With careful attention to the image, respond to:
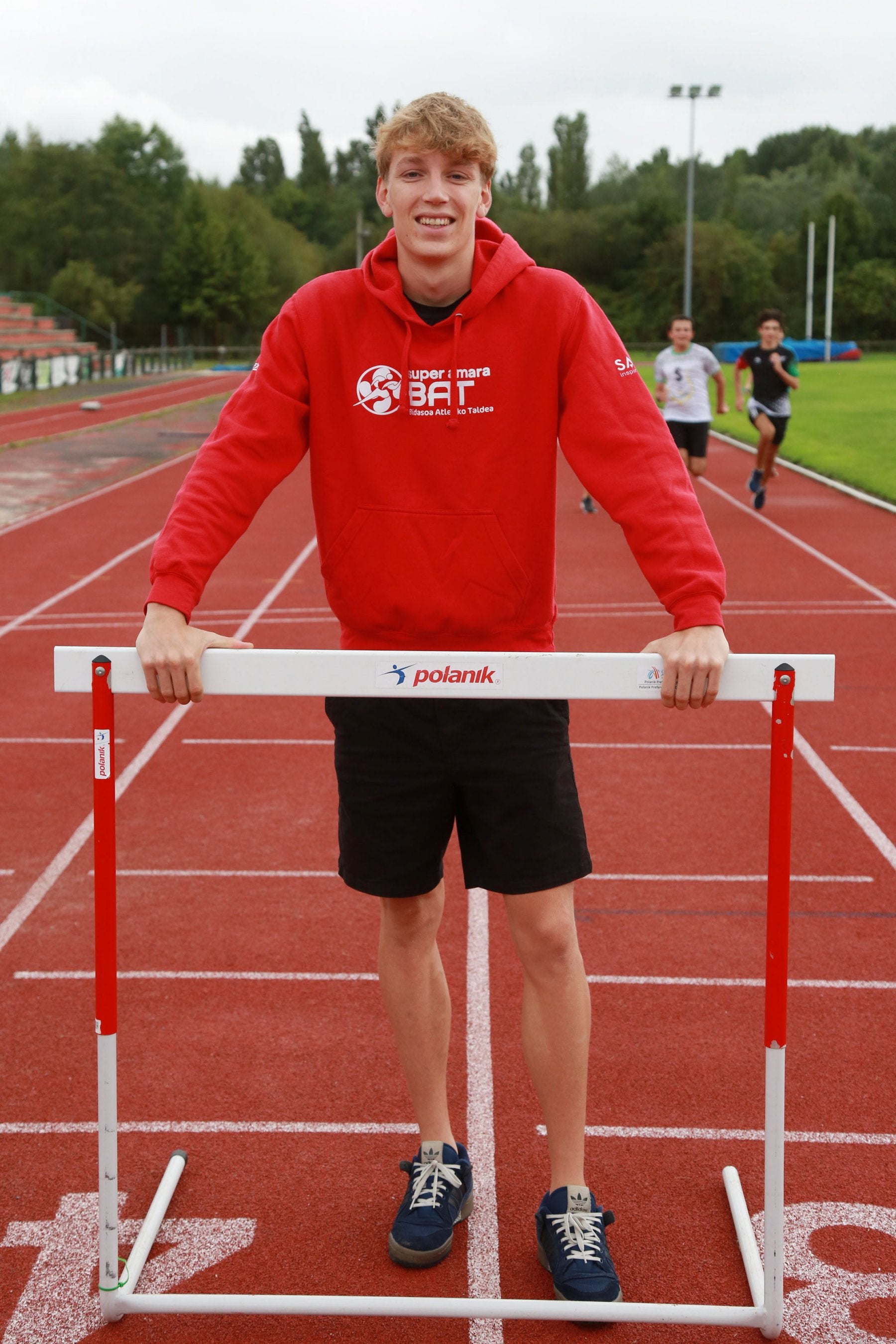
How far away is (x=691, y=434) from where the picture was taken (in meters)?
13.5

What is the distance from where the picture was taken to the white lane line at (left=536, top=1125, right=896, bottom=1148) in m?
3.17

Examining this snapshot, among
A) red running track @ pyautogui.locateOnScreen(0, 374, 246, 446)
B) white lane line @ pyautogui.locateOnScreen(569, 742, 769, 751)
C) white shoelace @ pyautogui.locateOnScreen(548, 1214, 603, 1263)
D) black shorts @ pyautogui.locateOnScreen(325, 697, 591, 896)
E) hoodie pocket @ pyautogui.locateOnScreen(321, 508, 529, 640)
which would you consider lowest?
white shoelace @ pyautogui.locateOnScreen(548, 1214, 603, 1263)

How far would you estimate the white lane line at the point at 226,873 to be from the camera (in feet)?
16.3

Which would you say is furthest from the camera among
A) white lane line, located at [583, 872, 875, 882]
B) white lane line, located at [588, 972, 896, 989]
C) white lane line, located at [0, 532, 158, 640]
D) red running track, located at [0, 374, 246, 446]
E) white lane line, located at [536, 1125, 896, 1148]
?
red running track, located at [0, 374, 246, 446]

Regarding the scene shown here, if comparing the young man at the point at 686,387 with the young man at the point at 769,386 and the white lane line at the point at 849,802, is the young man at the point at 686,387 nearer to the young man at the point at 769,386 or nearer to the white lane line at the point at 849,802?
the young man at the point at 769,386

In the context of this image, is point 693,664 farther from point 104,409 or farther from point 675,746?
point 104,409

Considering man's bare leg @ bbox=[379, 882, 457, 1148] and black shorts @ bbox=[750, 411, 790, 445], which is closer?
man's bare leg @ bbox=[379, 882, 457, 1148]

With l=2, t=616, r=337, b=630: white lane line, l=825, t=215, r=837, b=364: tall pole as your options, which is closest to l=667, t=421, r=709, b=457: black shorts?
l=2, t=616, r=337, b=630: white lane line

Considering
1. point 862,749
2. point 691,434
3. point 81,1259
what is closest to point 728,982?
point 81,1259

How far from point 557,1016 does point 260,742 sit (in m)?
4.27

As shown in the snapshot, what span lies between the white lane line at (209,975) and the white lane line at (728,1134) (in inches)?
40.7

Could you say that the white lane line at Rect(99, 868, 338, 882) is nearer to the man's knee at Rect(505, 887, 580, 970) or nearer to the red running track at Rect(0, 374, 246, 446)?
the man's knee at Rect(505, 887, 580, 970)

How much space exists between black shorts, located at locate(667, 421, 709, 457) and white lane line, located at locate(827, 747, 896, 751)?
24.2 feet

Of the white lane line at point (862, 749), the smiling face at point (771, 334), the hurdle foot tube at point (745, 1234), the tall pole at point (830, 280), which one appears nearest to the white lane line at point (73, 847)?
the hurdle foot tube at point (745, 1234)
